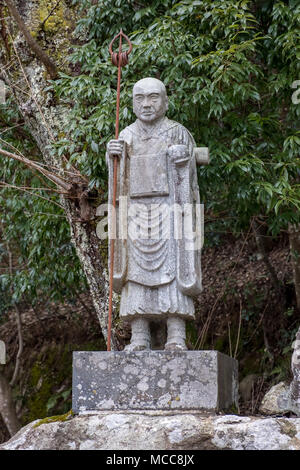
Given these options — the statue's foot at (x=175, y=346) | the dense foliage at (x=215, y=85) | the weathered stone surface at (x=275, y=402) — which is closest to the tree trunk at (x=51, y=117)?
the dense foliage at (x=215, y=85)

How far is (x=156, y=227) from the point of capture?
6453 mm

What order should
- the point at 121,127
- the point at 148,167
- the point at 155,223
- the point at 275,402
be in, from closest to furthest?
the point at 155,223, the point at 148,167, the point at 275,402, the point at 121,127

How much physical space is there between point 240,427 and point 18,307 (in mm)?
6898

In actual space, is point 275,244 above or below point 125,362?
above

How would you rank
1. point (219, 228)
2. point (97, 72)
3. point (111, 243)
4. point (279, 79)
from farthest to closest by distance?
point (219, 228) < point (97, 72) < point (279, 79) < point (111, 243)

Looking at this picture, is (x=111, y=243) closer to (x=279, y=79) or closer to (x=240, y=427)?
(x=240, y=427)

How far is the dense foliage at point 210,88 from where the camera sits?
318 inches

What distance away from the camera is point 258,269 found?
11.4 meters

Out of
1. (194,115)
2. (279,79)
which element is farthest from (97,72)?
(279,79)

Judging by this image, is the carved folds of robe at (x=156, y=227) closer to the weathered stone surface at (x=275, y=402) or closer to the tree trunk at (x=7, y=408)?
the weathered stone surface at (x=275, y=402)

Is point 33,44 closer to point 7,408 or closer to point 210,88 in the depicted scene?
point 210,88

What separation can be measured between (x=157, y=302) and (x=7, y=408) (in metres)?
5.24

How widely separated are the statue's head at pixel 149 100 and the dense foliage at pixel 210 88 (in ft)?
4.34

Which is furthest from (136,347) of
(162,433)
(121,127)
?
(121,127)
